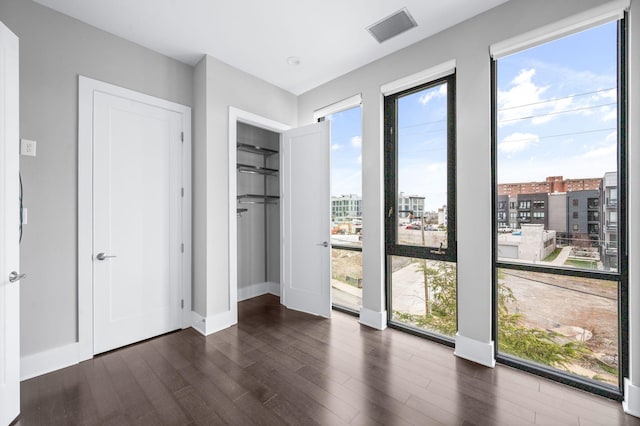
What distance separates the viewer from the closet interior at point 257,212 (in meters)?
4.12

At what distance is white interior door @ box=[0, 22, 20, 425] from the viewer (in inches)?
63.6

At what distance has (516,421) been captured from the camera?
1688 millimetres

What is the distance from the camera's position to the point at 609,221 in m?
1.95

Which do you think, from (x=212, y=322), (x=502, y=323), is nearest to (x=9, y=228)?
(x=212, y=322)

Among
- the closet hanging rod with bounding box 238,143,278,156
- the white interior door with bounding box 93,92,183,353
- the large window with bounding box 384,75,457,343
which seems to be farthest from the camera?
the closet hanging rod with bounding box 238,143,278,156

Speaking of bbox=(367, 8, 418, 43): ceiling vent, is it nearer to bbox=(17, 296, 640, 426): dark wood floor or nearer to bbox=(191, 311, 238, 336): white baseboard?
bbox=(17, 296, 640, 426): dark wood floor

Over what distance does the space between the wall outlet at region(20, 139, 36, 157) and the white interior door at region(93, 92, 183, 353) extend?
15.2 inches

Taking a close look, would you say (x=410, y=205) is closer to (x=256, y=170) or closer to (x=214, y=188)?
(x=214, y=188)

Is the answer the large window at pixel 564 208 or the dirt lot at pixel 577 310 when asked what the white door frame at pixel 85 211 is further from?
the dirt lot at pixel 577 310

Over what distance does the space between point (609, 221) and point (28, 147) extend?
4.32m

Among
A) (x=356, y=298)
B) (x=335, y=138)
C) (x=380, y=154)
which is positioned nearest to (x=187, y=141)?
(x=335, y=138)

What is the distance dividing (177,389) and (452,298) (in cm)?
247

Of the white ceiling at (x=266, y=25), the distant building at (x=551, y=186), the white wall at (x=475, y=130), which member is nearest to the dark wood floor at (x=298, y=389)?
the white wall at (x=475, y=130)

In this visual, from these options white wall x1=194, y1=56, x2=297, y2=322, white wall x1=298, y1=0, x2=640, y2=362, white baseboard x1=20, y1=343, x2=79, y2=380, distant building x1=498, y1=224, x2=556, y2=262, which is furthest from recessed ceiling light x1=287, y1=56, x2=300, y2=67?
white baseboard x1=20, y1=343, x2=79, y2=380
